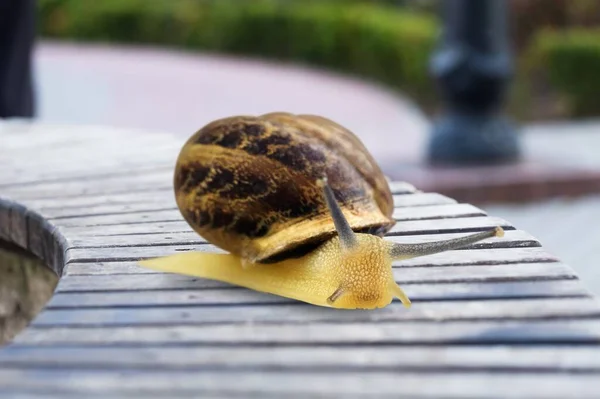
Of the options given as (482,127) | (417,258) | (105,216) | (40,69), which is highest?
(417,258)

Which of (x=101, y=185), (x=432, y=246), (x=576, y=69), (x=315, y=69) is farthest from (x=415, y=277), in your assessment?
(x=315, y=69)

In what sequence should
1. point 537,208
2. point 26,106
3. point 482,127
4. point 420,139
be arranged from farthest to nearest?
point 420,139 → point 482,127 → point 537,208 → point 26,106

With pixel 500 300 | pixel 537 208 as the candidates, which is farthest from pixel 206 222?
pixel 537 208

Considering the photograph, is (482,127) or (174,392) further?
(482,127)

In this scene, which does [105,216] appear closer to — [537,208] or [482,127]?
[537,208]

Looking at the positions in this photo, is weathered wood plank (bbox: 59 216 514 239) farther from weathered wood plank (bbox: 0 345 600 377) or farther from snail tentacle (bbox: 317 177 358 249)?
weathered wood plank (bbox: 0 345 600 377)

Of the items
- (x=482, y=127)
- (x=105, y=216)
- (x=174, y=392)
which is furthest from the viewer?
(x=482, y=127)

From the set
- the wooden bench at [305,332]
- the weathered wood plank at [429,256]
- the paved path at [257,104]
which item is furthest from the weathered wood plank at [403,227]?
the paved path at [257,104]
